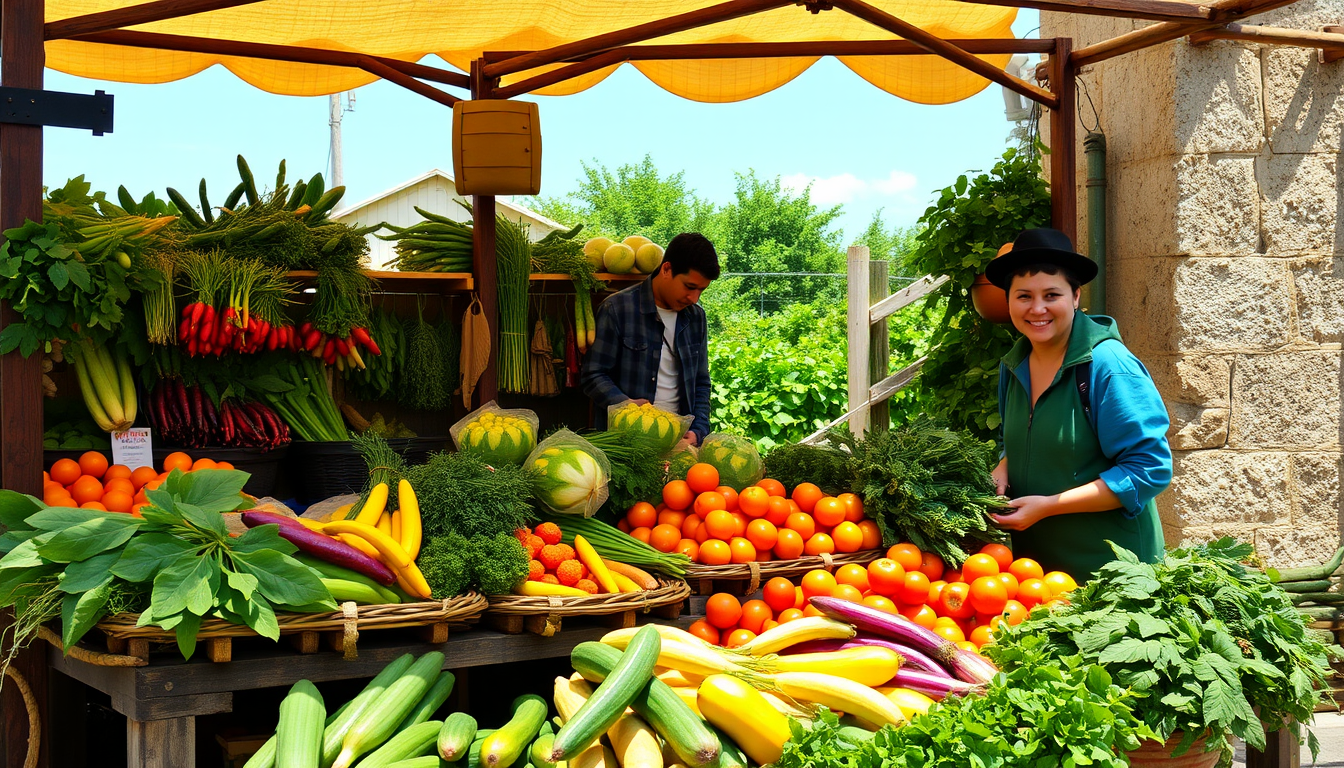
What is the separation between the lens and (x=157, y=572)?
2562 millimetres

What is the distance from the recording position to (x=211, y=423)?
14.8 feet

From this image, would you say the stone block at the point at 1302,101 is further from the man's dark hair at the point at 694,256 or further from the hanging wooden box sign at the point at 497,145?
the hanging wooden box sign at the point at 497,145

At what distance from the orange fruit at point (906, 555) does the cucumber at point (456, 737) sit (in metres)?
1.50

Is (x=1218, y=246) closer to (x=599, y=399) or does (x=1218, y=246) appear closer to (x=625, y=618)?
(x=599, y=399)

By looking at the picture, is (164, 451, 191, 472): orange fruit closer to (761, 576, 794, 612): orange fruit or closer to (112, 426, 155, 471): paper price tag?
(112, 426, 155, 471): paper price tag

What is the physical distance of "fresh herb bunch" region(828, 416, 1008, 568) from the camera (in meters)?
3.43

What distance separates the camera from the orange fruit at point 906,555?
11.0 ft

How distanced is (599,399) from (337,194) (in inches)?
62.3

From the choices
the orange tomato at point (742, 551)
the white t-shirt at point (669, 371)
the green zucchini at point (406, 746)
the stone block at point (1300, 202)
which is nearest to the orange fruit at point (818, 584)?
the orange tomato at point (742, 551)

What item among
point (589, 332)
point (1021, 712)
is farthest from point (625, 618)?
point (589, 332)

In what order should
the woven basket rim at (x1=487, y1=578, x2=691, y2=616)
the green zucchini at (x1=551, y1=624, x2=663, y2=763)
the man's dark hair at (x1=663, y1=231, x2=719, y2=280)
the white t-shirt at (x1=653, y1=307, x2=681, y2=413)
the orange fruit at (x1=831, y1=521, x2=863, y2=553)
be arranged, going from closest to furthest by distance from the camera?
the green zucchini at (x1=551, y1=624, x2=663, y2=763), the woven basket rim at (x1=487, y1=578, x2=691, y2=616), the orange fruit at (x1=831, y1=521, x2=863, y2=553), the man's dark hair at (x1=663, y1=231, x2=719, y2=280), the white t-shirt at (x1=653, y1=307, x2=681, y2=413)

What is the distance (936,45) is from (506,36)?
2.21m

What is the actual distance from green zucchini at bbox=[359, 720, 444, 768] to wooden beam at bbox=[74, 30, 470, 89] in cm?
339

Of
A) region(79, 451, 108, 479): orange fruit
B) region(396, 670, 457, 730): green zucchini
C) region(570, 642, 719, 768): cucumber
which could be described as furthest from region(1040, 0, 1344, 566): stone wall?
region(79, 451, 108, 479): orange fruit
